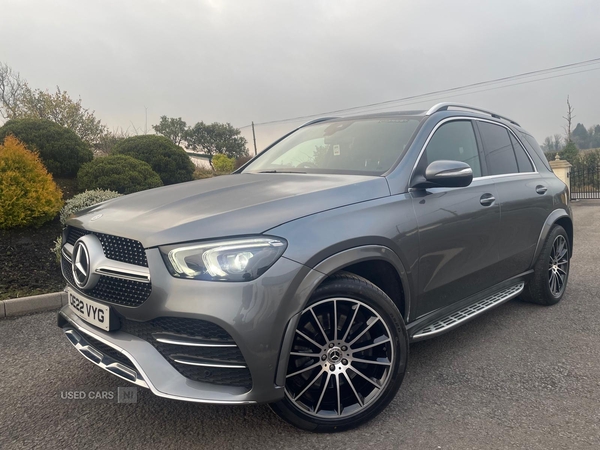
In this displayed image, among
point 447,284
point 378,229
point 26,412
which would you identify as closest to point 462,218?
point 447,284

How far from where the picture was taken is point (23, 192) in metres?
6.05

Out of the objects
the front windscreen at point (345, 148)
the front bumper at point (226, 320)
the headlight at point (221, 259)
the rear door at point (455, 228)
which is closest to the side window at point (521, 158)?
the rear door at point (455, 228)

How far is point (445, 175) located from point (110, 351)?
2044 mm

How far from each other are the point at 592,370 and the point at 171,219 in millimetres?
2831

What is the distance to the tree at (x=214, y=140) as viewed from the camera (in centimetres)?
5328

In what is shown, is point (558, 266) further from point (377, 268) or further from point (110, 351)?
point (110, 351)

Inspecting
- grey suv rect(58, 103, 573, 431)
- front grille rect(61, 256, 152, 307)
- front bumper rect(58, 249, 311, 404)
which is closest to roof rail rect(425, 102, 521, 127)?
grey suv rect(58, 103, 573, 431)

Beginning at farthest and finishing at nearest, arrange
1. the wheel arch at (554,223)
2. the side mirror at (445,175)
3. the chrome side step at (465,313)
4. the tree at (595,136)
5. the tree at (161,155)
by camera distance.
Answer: the tree at (595,136)
the tree at (161,155)
the wheel arch at (554,223)
the chrome side step at (465,313)
the side mirror at (445,175)

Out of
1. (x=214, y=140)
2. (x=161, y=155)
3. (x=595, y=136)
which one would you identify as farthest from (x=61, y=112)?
(x=595, y=136)

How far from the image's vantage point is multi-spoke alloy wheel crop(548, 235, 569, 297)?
14.1 feet

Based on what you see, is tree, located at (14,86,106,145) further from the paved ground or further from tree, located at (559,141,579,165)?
tree, located at (559,141,579,165)

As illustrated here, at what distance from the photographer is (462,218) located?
3.01 meters

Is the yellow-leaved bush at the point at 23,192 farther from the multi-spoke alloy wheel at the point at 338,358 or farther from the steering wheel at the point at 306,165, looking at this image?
the multi-spoke alloy wheel at the point at 338,358

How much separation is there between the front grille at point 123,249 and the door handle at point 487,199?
2.37 meters
